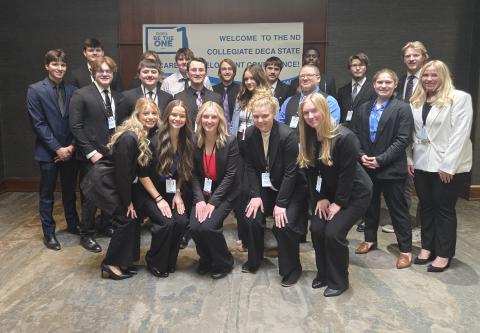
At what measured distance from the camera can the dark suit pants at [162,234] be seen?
295cm

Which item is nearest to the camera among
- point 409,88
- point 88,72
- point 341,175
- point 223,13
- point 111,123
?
point 341,175

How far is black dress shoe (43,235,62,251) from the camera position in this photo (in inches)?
139

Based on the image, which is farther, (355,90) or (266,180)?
(355,90)

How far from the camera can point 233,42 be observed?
16.7ft

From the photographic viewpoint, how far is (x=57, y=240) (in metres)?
3.70

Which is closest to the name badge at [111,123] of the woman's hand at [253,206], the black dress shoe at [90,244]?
the black dress shoe at [90,244]

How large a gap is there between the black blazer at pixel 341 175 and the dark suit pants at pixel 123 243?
4.03ft

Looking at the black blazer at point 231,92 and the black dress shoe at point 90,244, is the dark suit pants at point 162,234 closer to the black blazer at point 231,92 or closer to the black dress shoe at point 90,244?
the black dress shoe at point 90,244

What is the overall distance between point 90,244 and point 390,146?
244cm

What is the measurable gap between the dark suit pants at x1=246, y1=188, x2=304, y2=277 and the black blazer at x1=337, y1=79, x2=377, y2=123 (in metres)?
1.30

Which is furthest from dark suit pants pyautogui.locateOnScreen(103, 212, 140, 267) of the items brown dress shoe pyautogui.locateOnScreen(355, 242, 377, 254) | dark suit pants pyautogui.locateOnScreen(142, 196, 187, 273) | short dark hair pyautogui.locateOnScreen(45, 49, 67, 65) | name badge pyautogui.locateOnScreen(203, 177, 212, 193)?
brown dress shoe pyautogui.locateOnScreen(355, 242, 377, 254)

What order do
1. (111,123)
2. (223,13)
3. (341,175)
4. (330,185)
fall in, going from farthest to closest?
(223,13)
(111,123)
(330,185)
(341,175)

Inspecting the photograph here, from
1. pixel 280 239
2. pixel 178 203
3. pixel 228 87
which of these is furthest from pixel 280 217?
pixel 228 87

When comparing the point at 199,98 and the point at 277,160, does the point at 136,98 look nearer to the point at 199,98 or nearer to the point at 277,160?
the point at 199,98
